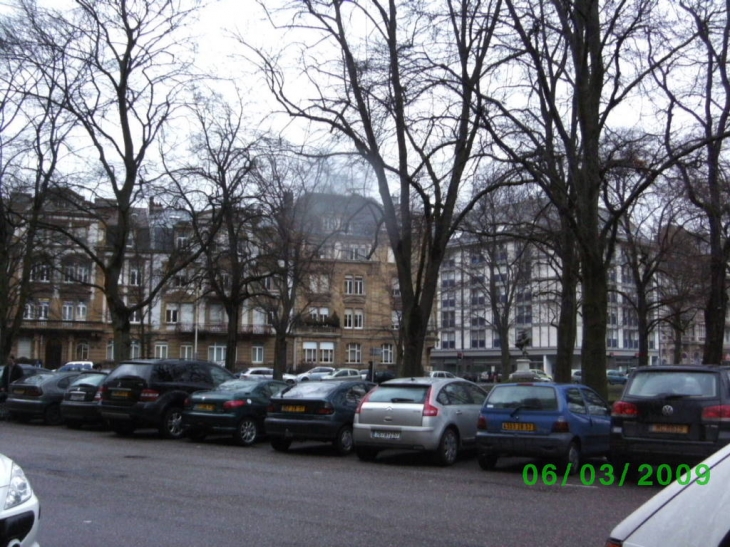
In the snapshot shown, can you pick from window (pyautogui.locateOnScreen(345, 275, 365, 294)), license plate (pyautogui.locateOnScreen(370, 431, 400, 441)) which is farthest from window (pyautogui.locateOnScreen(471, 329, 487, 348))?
license plate (pyautogui.locateOnScreen(370, 431, 400, 441))

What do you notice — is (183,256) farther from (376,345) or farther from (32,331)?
(376,345)

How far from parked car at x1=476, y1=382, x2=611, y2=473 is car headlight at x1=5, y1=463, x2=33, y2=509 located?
879 centimetres

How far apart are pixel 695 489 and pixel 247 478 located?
9843 mm

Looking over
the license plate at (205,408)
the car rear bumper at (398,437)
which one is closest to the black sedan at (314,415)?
the car rear bumper at (398,437)

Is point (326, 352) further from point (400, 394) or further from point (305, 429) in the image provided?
point (400, 394)

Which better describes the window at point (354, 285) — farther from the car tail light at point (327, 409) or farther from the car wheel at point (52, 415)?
the car tail light at point (327, 409)

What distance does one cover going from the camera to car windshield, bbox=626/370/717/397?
36.9ft

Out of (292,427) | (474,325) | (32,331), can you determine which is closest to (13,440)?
(292,427)

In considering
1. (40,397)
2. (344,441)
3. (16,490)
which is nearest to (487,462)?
(344,441)

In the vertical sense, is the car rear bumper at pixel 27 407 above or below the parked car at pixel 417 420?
below

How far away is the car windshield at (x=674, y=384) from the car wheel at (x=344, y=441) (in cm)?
610

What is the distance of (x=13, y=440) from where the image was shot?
17703mm

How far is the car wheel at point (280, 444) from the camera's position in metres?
16.8

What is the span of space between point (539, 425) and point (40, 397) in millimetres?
15533
